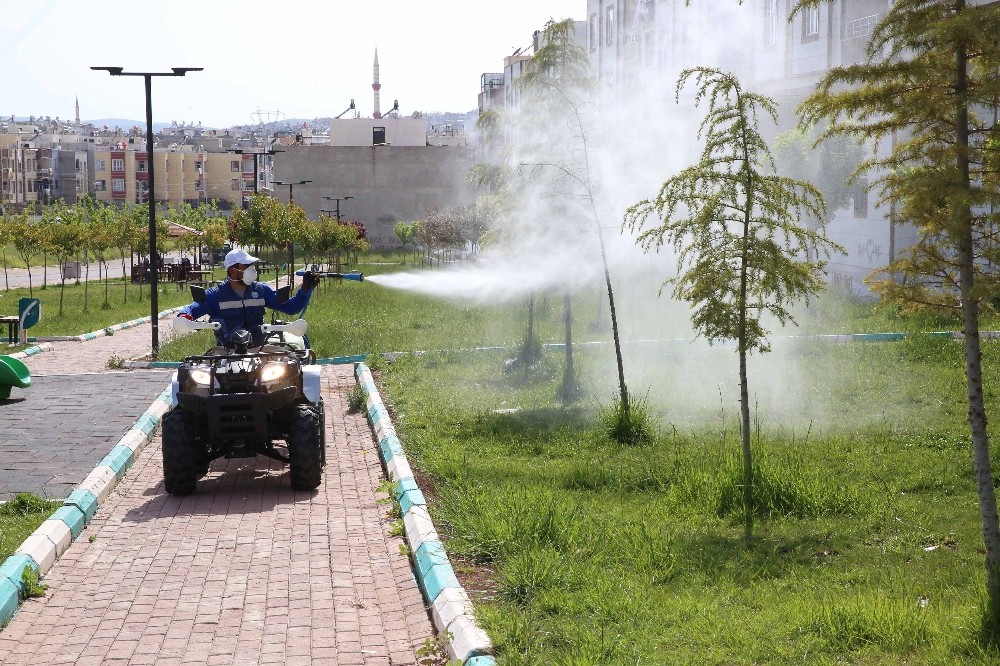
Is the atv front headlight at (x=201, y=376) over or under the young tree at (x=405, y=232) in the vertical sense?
under

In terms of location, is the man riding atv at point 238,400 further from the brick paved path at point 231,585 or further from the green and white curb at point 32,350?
the green and white curb at point 32,350

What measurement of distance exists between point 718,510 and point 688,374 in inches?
280

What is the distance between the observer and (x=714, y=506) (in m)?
8.87

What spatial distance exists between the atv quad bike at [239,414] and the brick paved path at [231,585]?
31 cm

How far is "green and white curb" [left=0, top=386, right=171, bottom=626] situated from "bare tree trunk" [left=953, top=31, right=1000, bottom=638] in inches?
218

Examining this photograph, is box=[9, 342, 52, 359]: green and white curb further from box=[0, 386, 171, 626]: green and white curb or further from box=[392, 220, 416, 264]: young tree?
box=[392, 220, 416, 264]: young tree

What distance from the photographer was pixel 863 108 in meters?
6.77

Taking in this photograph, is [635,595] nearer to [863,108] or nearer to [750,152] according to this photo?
[863,108]

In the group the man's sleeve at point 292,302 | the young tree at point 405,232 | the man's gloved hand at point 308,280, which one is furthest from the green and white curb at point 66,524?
the young tree at point 405,232

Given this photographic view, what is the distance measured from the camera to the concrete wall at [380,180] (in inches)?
3465

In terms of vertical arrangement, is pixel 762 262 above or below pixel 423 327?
above

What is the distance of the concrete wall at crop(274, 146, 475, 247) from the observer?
8800cm

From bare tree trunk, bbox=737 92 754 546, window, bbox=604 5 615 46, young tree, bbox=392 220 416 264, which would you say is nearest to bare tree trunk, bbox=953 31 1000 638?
bare tree trunk, bbox=737 92 754 546

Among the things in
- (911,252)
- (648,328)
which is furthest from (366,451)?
(648,328)
